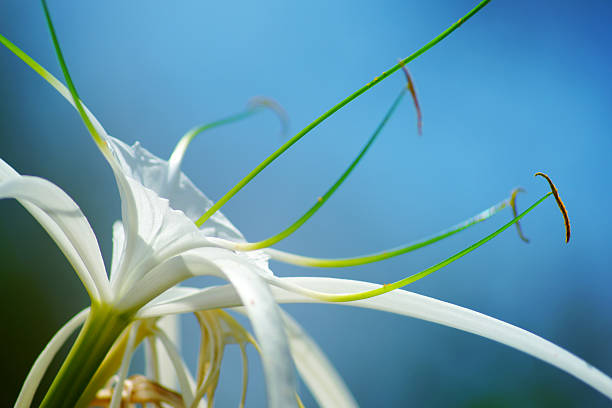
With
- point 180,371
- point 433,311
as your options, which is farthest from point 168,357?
point 433,311

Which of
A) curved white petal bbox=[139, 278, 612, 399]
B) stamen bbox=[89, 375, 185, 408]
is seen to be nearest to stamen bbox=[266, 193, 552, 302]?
curved white petal bbox=[139, 278, 612, 399]

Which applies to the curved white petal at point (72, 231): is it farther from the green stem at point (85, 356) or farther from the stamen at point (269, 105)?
the stamen at point (269, 105)

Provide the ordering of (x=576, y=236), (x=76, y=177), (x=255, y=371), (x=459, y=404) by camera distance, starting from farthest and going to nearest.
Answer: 1. (x=576, y=236)
2. (x=459, y=404)
3. (x=255, y=371)
4. (x=76, y=177)

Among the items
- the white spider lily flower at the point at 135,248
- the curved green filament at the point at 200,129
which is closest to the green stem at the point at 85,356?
the white spider lily flower at the point at 135,248

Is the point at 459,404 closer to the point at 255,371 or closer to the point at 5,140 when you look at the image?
the point at 255,371

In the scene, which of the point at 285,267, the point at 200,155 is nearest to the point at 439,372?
the point at 285,267

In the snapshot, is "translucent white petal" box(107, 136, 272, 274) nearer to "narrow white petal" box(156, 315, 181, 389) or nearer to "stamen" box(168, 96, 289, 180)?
"stamen" box(168, 96, 289, 180)
